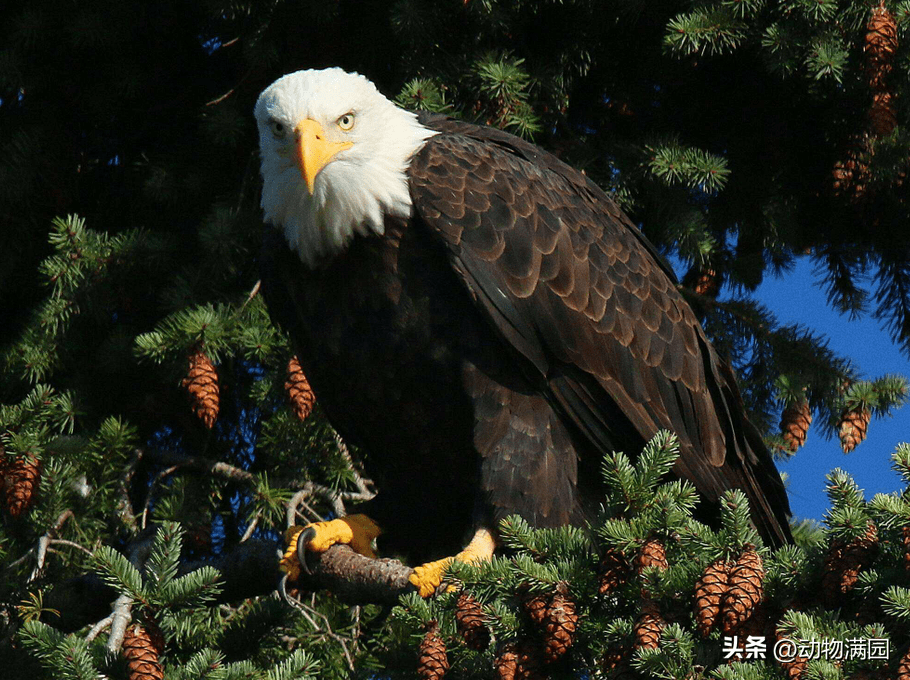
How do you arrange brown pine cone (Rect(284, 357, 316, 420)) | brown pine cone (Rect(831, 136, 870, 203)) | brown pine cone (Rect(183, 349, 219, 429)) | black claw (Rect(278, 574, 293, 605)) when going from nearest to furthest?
black claw (Rect(278, 574, 293, 605)) → brown pine cone (Rect(183, 349, 219, 429)) → brown pine cone (Rect(284, 357, 316, 420)) → brown pine cone (Rect(831, 136, 870, 203))

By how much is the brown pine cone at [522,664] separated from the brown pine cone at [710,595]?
1.19 feet

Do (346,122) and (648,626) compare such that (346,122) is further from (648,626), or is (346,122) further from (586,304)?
(648,626)

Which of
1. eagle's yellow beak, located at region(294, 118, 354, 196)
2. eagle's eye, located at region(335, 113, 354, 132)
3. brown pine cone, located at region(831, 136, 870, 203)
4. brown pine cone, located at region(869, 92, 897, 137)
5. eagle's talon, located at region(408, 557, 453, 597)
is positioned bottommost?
eagle's talon, located at region(408, 557, 453, 597)

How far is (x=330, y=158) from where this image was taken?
10.8 feet

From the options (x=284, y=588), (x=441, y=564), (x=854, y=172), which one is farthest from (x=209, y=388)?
(x=854, y=172)

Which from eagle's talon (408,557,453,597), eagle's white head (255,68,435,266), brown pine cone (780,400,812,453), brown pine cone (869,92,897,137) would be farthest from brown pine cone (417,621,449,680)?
brown pine cone (869,92,897,137)

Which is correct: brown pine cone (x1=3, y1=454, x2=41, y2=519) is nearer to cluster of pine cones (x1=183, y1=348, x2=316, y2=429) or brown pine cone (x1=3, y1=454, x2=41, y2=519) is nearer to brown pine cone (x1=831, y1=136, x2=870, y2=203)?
cluster of pine cones (x1=183, y1=348, x2=316, y2=429)

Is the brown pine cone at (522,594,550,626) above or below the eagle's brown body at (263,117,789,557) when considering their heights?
below

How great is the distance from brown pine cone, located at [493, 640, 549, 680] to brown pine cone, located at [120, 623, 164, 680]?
76 centimetres

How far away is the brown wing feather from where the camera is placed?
325 cm

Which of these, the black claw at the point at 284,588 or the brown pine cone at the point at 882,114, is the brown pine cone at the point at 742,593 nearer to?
the black claw at the point at 284,588

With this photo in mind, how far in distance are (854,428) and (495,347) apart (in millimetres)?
1615

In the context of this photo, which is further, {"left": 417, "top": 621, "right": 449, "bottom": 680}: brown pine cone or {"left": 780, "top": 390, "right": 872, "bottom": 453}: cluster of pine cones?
{"left": 780, "top": 390, "right": 872, "bottom": 453}: cluster of pine cones

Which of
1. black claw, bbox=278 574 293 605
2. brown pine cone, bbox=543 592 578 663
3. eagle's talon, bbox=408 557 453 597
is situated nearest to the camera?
brown pine cone, bbox=543 592 578 663
